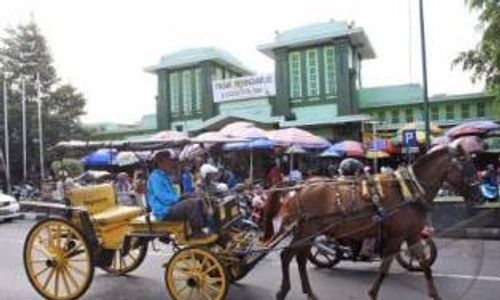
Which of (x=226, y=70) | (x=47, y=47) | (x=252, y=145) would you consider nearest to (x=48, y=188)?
(x=252, y=145)

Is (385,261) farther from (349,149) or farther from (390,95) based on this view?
(390,95)

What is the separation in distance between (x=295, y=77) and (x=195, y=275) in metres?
23.7

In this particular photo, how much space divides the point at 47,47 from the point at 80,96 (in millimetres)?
4390

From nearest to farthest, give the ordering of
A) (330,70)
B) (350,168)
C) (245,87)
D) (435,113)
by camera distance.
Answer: (350,168)
(435,113)
(330,70)
(245,87)

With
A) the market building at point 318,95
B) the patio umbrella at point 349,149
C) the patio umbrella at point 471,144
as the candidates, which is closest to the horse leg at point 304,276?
the patio umbrella at point 471,144

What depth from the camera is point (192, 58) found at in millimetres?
34438

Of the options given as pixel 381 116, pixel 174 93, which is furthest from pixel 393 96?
pixel 174 93

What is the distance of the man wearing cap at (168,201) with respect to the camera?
8586 millimetres

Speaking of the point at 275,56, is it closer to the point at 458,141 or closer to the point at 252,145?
the point at 252,145

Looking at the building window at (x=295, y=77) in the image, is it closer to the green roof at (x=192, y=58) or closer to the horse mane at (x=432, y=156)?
the green roof at (x=192, y=58)

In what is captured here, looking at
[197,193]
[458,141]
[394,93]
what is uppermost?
[394,93]

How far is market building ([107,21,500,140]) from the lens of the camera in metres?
29.0

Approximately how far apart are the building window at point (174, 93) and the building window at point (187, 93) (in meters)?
0.37

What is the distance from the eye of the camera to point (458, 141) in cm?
778
